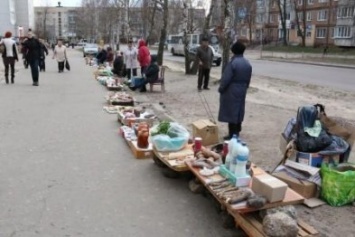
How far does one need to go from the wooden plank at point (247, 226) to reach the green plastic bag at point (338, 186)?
132 centimetres

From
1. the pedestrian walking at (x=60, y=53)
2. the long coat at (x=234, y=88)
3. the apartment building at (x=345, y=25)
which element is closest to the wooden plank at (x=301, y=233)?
the long coat at (x=234, y=88)

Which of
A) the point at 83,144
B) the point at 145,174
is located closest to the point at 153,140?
the point at 145,174

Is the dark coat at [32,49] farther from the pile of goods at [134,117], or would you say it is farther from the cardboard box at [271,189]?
the cardboard box at [271,189]

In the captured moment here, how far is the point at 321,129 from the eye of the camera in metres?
5.50

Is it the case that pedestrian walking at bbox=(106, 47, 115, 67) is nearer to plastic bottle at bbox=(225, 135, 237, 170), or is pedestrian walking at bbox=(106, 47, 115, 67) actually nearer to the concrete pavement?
the concrete pavement

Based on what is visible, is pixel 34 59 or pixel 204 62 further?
pixel 34 59

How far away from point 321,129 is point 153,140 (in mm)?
2157

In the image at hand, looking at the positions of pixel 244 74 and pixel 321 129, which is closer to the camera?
pixel 321 129

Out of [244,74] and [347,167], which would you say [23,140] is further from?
[347,167]

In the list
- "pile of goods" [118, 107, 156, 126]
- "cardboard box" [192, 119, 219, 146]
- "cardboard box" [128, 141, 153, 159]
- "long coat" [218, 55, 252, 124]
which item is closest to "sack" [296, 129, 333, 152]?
"cardboard box" [192, 119, 219, 146]

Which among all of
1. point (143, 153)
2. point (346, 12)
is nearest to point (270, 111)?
point (143, 153)

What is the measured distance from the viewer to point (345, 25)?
2534 inches

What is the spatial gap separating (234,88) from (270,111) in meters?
4.08

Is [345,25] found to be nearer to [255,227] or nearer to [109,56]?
[109,56]
